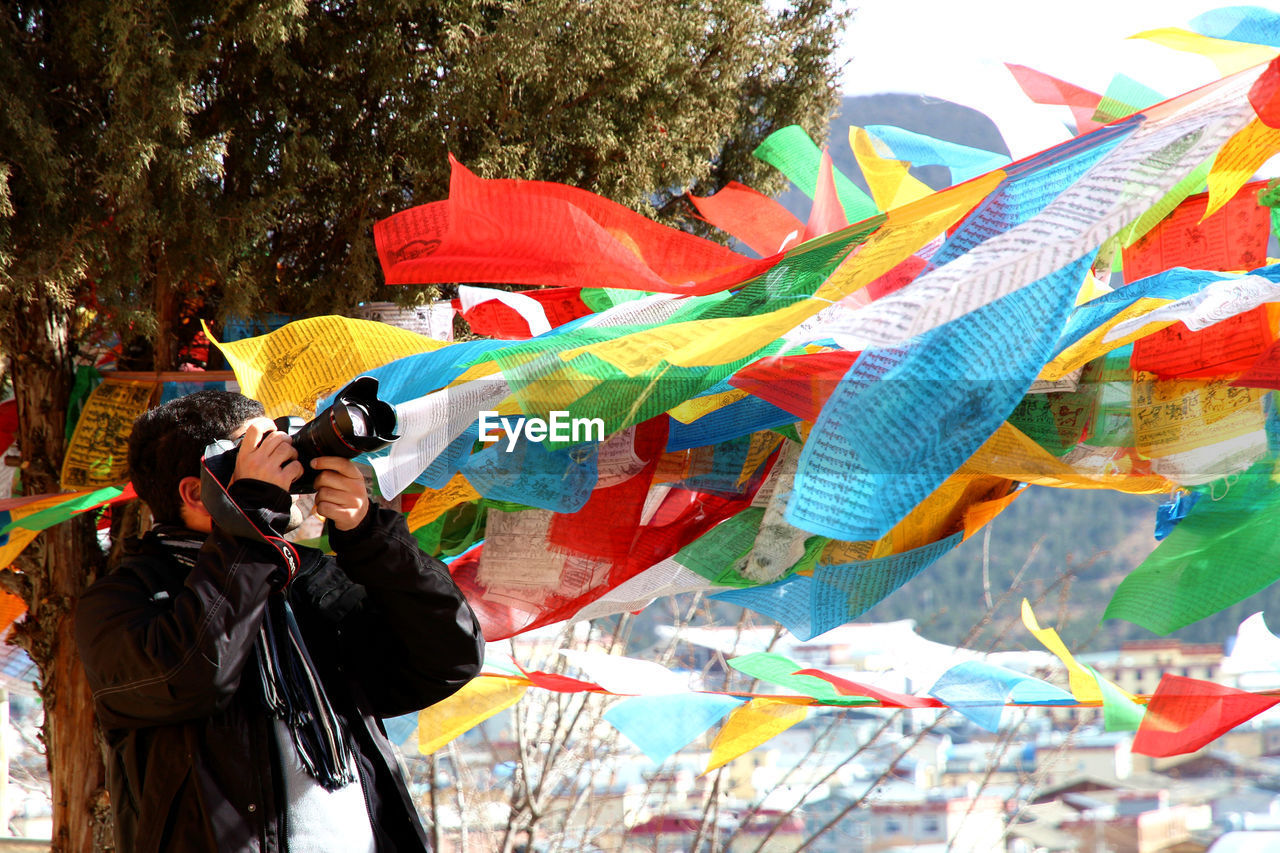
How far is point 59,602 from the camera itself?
94.2 inches

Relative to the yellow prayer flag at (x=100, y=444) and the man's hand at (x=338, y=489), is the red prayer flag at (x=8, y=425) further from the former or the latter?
the man's hand at (x=338, y=489)

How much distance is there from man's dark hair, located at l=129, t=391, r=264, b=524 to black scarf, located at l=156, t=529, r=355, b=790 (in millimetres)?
46

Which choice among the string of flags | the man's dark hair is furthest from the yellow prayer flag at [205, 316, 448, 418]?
the man's dark hair

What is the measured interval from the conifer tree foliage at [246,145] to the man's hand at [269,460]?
1115mm

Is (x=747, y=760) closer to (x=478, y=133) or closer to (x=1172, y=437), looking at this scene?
(x=478, y=133)

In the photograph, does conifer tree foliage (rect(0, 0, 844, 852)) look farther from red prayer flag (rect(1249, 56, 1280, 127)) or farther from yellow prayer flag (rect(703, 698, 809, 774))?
red prayer flag (rect(1249, 56, 1280, 127))

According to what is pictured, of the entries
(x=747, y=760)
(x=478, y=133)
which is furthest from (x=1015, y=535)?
(x=478, y=133)

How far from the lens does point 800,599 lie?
1.46 meters

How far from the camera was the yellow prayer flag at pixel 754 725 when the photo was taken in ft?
5.22

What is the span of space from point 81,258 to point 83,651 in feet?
3.89

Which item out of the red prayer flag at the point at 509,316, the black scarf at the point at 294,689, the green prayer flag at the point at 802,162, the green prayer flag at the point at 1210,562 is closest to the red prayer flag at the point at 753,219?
the green prayer flag at the point at 802,162

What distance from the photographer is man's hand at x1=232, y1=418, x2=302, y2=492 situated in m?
1.06

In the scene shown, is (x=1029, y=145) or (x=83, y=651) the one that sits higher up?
(x=1029, y=145)

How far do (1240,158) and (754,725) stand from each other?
1.01 metres
